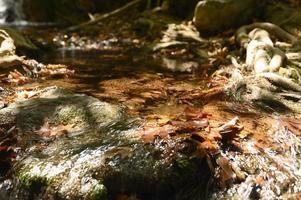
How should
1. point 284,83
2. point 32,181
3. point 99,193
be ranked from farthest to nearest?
1. point 284,83
2. point 32,181
3. point 99,193

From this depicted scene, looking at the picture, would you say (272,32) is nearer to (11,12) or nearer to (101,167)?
(101,167)

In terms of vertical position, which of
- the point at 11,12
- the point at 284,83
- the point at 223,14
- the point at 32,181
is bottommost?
the point at 11,12

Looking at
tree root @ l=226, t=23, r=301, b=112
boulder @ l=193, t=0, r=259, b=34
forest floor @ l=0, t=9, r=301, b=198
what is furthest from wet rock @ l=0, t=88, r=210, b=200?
boulder @ l=193, t=0, r=259, b=34

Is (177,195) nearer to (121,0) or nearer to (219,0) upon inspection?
(219,0)

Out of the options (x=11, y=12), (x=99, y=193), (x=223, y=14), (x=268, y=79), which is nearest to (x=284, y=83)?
(x=268, y=79)

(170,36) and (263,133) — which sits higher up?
(263,133)

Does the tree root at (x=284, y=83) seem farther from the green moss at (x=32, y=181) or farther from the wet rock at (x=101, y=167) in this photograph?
the green moss at (x=32, y=181)

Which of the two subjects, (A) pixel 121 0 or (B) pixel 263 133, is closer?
(B) pixel 263 133

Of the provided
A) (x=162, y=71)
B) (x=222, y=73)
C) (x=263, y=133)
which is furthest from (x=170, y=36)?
(x=263, y=133)
